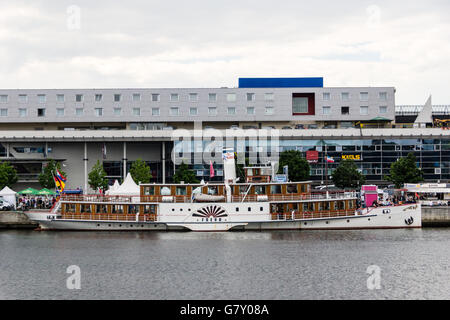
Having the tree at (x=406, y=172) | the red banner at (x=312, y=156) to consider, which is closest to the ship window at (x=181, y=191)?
the tree at (x=406, y=172)

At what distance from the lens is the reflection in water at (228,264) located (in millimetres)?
36656

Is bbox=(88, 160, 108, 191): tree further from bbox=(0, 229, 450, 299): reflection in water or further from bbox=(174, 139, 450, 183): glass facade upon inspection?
bbox=(0, 229, 450, 299): reflection in water

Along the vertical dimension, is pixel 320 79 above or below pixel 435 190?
above

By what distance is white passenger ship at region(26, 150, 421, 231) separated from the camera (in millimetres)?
61688

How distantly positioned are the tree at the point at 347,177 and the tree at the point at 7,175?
150 ft

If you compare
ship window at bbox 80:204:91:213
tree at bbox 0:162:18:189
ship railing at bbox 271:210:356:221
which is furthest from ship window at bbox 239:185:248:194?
tree at bbox 0:162:18:189

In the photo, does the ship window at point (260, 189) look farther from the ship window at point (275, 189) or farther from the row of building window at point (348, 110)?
the row of building window at point (348, 110)

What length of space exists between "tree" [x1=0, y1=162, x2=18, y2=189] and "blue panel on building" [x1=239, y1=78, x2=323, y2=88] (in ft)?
129

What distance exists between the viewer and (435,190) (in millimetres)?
73750

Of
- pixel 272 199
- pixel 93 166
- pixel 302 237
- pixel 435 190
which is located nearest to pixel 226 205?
pixel 272 199
